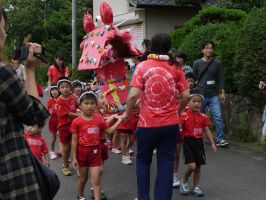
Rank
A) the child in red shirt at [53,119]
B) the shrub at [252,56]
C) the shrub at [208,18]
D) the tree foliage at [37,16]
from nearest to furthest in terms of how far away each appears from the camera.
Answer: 1. the child in red shirt at [53,119]
2. the shrub at [252,56]
3. the shrub at [208,18]
4. the tree foliage at [37,16]

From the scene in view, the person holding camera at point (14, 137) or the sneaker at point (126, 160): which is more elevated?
the person holding camera at point (14, 137)

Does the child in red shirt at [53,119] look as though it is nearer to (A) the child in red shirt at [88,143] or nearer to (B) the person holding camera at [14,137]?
(A) the child in red shirt at [88,143]

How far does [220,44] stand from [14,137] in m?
7.94

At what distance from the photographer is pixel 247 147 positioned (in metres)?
8.33

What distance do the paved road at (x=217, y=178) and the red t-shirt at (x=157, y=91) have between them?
1353 millimetres

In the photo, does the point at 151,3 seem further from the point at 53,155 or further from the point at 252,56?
the point at 53,155

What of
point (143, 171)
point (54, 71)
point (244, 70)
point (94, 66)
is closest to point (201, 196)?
point (143, 171)

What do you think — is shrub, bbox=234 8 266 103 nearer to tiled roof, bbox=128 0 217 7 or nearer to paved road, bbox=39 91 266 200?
paved road, bbox=39 91 266 200

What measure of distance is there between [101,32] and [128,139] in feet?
5.75

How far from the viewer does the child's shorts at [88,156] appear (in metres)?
5.18

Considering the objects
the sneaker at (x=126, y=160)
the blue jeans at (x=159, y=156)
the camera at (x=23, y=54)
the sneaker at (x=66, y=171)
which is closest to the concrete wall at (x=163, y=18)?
the sneaker at (x=126, y=160)

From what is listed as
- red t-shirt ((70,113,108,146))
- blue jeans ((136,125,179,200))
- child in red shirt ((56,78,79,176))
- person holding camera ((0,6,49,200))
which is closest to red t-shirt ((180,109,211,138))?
blue jeans ((136,125,179,200))

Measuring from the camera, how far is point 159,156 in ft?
16.0

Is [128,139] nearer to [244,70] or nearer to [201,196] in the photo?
[201,196]
